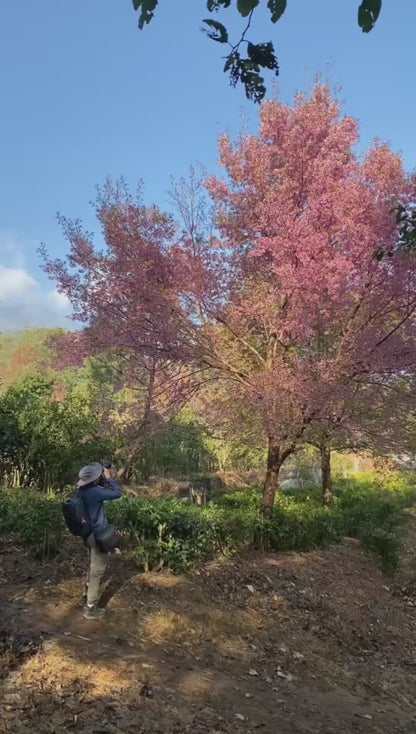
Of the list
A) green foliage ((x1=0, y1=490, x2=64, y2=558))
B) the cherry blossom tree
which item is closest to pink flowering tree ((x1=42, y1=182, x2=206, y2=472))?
the cherry blossom tree

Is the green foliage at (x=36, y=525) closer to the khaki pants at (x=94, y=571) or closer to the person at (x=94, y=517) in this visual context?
the person at (x=94, y=517)

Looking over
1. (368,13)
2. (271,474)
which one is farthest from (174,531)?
(368,13)

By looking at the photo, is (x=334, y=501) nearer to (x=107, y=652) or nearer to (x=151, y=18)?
(x=107, y=652)

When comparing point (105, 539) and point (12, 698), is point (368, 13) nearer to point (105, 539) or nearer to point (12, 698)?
point (12, 698)

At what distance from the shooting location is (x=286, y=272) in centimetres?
563

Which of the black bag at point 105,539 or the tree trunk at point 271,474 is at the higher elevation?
the tree trunk at point 271,474

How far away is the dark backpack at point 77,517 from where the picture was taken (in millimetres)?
3996

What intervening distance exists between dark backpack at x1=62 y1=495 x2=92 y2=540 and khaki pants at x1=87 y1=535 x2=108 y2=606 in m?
0.08

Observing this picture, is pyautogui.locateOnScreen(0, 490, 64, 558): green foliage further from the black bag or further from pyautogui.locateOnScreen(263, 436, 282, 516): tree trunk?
pyautogui.locateOnScreen(263, 436, 282, 516): tree trunk

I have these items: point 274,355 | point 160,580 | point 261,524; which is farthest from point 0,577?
point 274,355

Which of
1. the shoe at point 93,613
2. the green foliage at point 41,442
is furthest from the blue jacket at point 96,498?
the green foliage at point 41,442

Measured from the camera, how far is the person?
407 cm

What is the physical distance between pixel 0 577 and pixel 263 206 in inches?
178

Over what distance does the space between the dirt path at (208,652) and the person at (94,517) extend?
13 cm
